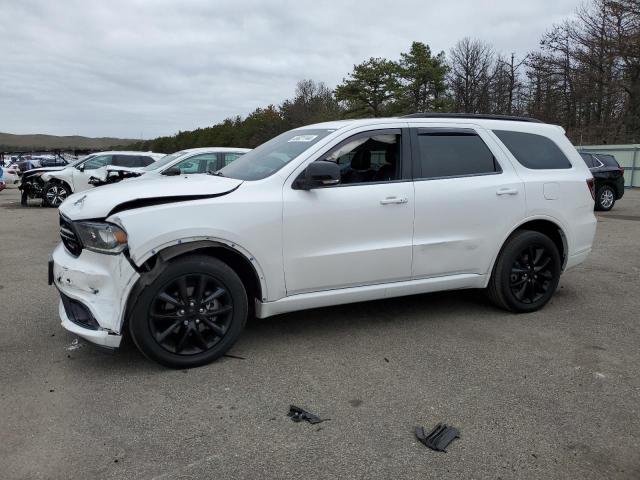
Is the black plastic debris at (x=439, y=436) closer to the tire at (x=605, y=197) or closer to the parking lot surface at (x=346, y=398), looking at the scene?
the parking lot surface at (x=346, y=398)

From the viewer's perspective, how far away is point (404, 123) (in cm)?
458

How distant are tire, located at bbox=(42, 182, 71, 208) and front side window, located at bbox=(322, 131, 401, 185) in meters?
13.7

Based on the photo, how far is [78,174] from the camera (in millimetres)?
15477

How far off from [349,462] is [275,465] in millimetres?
374

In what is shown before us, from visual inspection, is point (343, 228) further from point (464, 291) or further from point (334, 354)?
point (464, 291)

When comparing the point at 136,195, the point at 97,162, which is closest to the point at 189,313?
the point at 136,195

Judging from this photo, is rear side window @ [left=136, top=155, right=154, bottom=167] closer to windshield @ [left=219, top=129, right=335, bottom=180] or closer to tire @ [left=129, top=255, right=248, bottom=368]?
windshield @ [left=219, top=129, right=335, bottom=180]

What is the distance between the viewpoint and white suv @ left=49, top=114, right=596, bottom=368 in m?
3.54

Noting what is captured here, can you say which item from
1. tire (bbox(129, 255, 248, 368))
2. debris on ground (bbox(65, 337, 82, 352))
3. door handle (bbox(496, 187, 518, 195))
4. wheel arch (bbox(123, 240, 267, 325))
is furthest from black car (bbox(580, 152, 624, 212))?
debris on ground (bbox(65, 337, 82, 352))

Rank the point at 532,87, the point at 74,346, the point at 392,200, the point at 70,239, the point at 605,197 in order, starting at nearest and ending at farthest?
1. the point at 70,239
2. the point at 74,346
3. the point at 392,200
4. the point at 605,197
5. the point at 532,87

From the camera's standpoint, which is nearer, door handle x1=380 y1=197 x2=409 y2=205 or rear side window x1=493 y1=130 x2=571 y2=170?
door handle x1=380 y1=197 x2=409 y2=205

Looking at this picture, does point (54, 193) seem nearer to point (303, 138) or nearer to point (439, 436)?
point (303, 138)

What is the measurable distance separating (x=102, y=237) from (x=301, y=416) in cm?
174

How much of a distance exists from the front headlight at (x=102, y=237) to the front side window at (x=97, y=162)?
13057 millimetres
